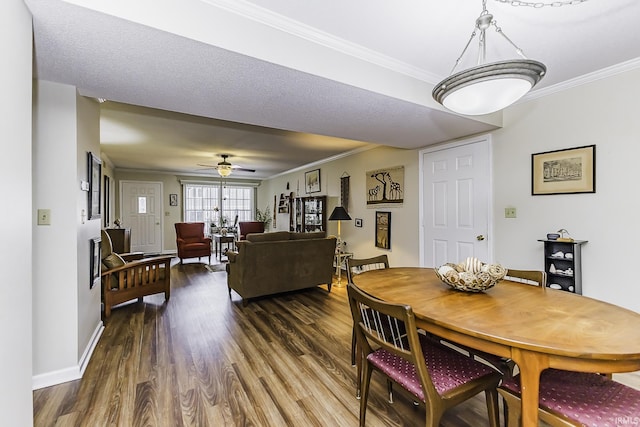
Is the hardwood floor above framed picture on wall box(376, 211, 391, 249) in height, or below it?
below

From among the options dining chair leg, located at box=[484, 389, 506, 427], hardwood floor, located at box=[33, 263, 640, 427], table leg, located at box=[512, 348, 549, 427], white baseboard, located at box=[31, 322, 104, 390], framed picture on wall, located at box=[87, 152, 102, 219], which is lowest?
hardwood floor, located at box=[33, 263, 640, 427]

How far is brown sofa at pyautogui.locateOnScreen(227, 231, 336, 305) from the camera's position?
12.0ft

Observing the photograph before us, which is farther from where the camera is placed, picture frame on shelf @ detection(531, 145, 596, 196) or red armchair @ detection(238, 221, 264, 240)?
red armchair @ detection(238, 221, 264, 240)

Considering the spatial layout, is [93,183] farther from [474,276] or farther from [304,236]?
[474,276]

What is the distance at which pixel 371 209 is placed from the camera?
4988mm

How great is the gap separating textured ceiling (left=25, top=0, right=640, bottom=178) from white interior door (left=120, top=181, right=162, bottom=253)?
6.64 meters

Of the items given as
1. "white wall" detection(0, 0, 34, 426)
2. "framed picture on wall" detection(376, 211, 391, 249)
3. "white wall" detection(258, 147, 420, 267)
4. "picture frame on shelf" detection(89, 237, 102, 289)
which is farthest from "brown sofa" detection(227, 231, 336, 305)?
"white wall" detection(0, 0, 34, 426)

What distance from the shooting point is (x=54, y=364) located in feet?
6.70

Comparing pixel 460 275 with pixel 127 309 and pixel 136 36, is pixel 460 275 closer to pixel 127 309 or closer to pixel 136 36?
pixel 136 36

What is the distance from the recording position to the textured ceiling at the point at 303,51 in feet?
4.93

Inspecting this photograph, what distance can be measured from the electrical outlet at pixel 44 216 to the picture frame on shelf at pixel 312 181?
4896 millimetres

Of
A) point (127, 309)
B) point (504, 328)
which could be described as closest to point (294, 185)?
point (127, 309)

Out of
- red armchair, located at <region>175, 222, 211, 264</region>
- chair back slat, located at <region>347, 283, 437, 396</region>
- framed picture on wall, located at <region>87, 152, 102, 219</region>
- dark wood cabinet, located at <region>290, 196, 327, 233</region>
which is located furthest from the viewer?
red armchair, located at <region>175, 222, 211, 264</region>

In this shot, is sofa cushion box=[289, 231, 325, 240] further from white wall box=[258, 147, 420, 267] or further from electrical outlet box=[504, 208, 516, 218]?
electrical outlet box=[504, 208, 516, 218]
